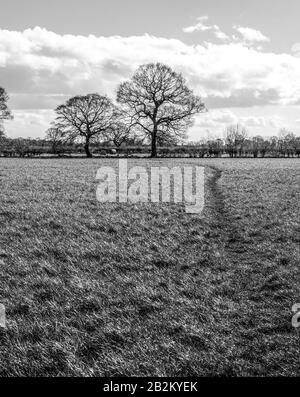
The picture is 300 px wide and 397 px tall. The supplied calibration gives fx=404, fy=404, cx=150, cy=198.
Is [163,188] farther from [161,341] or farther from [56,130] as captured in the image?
[56,130]

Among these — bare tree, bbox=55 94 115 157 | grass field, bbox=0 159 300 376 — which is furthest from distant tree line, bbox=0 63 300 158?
grass field, bbox=0 159 300 376

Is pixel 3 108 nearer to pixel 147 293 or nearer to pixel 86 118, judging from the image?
pixel 86 118

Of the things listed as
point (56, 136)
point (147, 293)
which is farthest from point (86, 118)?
point (147, 293)

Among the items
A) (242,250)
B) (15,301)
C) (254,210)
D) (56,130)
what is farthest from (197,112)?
(15,301)

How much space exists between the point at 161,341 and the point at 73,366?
4.56 ft

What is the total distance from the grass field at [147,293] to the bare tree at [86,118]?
Result: 58.2 m

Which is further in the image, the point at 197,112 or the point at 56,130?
the point at 56,130

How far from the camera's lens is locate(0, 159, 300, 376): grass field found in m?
5.67

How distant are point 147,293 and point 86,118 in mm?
67314

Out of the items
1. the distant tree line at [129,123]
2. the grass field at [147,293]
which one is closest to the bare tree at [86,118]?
the distant tree line at [129,123]

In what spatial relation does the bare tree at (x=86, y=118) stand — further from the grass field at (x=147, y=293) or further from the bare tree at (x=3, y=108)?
the grass field at (x=147, y=293)

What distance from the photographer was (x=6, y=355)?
5.72 m

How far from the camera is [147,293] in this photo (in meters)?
7.89
